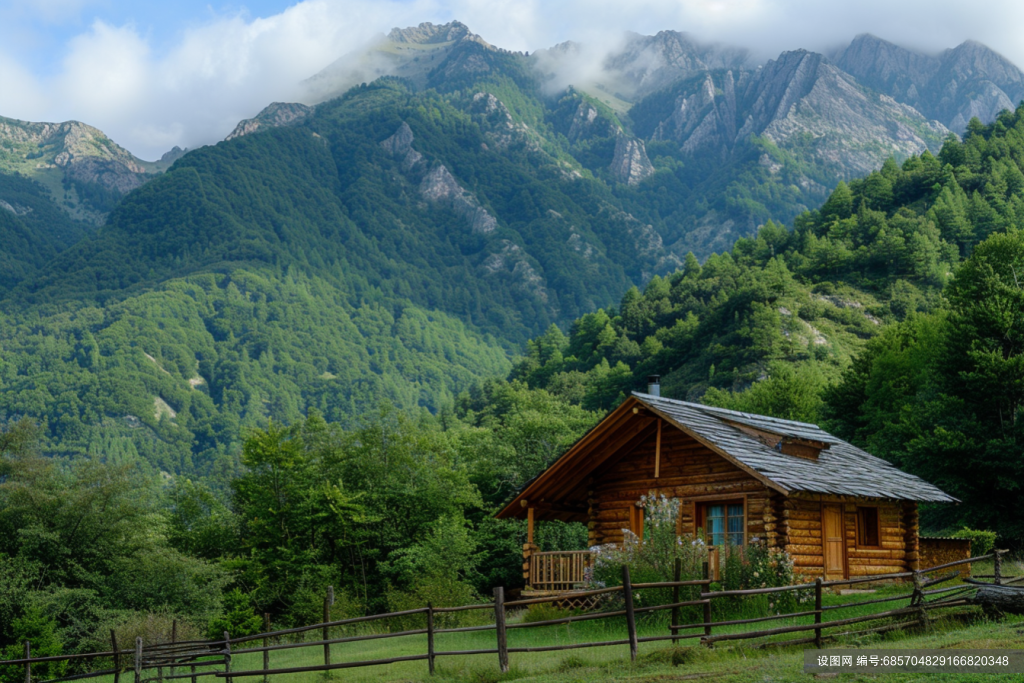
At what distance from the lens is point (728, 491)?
2402cm

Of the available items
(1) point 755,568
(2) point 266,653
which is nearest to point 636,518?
(1) point 755,568

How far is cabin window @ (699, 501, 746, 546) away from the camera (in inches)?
945

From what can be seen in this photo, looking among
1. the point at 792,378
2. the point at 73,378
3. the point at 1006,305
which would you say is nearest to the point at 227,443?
the point at 73,378

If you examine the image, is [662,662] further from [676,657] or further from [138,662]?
[138,662]

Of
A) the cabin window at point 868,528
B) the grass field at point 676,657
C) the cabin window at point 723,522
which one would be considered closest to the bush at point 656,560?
the grass field at point 676,657

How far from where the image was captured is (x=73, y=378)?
182m

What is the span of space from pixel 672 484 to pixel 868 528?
6042 mm

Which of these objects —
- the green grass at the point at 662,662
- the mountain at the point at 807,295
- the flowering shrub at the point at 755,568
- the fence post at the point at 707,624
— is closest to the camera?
the green grass at the point at 662,662

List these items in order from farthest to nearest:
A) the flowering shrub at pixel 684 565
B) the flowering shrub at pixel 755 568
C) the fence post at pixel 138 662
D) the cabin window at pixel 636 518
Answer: the cabin window at pixel 636 518 → the flowering shrub at pixel 755 568 → the flowering shrub at pixel 684 565 → the fence post at pixel 138 662

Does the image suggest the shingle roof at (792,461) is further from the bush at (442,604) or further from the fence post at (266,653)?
the fence post at (266,653)

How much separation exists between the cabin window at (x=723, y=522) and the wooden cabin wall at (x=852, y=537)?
1274 millimetres

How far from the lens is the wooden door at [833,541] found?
958 inches

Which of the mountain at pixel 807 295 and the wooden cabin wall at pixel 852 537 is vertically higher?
the mountain at pixel 807 295

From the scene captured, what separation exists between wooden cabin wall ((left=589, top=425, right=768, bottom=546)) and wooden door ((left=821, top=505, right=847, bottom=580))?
228 centimetres
